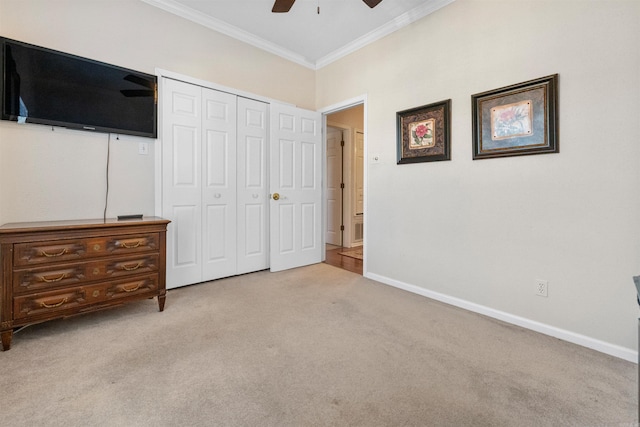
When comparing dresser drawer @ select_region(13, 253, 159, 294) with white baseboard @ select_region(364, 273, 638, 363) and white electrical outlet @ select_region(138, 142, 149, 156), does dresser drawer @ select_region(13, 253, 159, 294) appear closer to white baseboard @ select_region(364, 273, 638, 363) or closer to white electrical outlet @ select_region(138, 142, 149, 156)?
white electrical outlet @ select_region(138, 142, 149, 156)

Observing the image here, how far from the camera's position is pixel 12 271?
171 centimetres

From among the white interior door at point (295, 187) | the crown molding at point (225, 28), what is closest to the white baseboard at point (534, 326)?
the white interior door at point (295, 187)

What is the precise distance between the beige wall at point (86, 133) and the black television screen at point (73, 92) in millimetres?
95

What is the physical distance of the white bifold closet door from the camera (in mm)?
2828

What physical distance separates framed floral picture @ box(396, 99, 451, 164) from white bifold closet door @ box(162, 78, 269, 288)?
1.65 meters

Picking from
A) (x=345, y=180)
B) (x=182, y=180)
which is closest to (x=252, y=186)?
(x=182, y=180)

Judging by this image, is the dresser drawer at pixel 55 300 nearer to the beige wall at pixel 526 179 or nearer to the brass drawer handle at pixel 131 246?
the brass drawer handle at pixel 131 246

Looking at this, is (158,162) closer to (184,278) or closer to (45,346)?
(184,278)

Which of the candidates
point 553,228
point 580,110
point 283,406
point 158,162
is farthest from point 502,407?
point 158,162

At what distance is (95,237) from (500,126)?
312 cm

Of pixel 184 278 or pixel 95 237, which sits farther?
pixel 184 278

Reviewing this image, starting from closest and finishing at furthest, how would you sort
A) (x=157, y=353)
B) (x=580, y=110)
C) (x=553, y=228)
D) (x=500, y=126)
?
(x=157, y=353)
(x=580, y=110)
(x=553, y=228)
(x=500, y=126)

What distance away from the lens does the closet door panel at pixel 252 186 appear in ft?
10.8

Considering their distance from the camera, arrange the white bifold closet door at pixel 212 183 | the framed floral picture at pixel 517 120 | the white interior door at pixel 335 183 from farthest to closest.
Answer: the white interior door at pixel 335 183 → the white bifold closet door at pixel 212 183 → the framed floral picture at pixel 517 120
